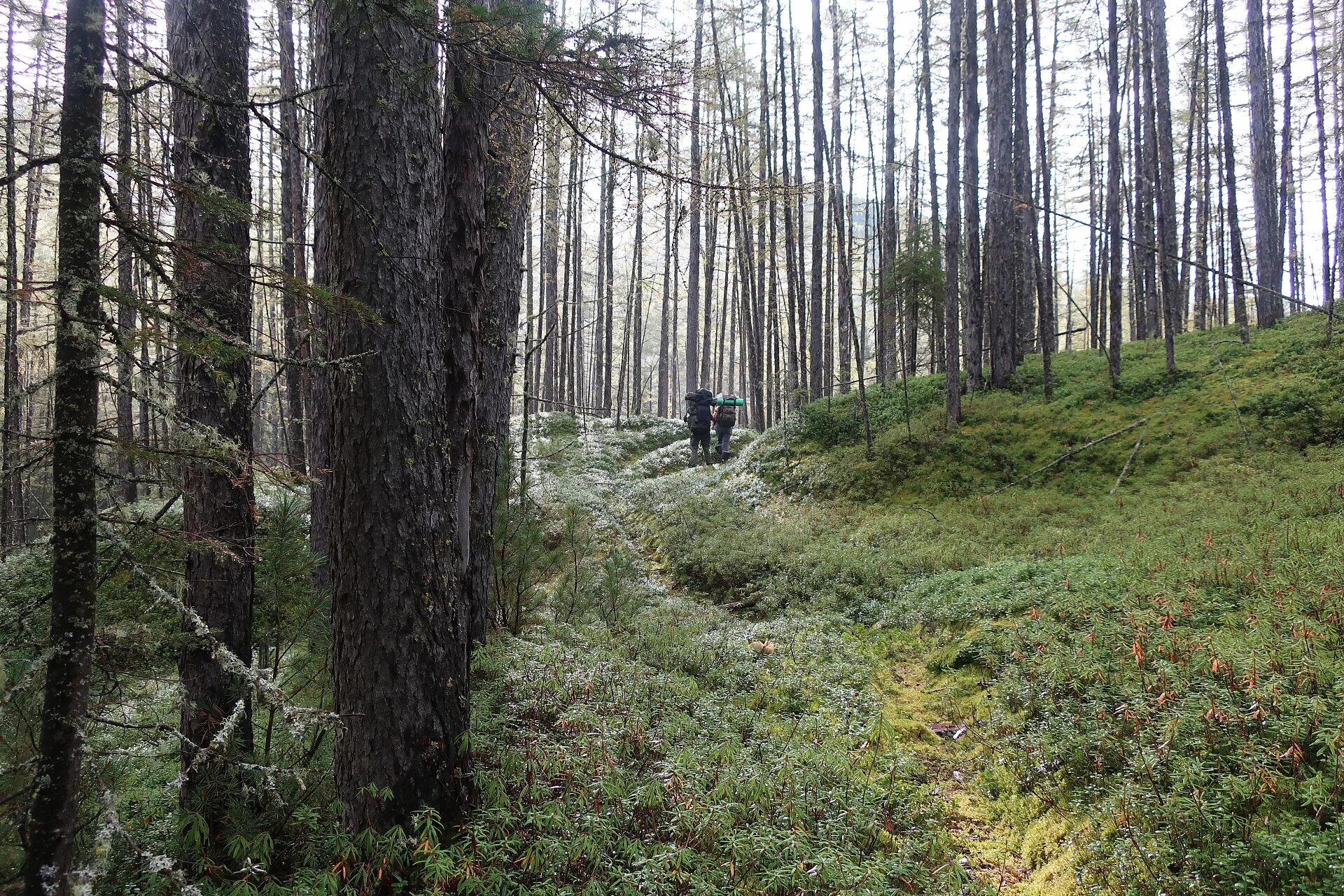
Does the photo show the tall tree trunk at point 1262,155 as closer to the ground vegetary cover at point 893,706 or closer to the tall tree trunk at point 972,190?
the tall tree trunk at point 972,190

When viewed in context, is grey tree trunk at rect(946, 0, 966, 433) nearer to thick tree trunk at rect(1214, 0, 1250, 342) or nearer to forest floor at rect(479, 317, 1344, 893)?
forest floor at rect(479, 317, 1344, 893)

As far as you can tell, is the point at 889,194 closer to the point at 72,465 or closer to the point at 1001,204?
the point at 1001,204

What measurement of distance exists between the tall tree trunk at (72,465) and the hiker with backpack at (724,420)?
15.4 m

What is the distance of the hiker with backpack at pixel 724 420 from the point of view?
1711 centimetres

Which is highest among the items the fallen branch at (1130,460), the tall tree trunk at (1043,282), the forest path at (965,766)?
the tall tree trunk at (1043,282)

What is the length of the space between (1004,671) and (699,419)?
474 inches

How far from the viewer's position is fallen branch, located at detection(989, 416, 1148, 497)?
10445mm

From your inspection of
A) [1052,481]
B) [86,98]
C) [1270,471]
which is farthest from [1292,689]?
[1052,481]

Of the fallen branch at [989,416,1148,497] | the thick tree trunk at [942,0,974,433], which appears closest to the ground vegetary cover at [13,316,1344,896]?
the fallen branch at [989,416,1148,497]

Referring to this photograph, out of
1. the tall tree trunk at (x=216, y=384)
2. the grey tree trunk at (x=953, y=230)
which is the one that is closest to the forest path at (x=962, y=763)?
the tall tree trunk at (x=216, y=384)

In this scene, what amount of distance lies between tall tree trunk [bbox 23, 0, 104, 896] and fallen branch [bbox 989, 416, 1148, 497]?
36.5 ft

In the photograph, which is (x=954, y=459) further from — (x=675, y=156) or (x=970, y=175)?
(x=675, y=156)

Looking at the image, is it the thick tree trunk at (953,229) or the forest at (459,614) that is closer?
the forest at (459,614)

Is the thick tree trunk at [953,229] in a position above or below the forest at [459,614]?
above
